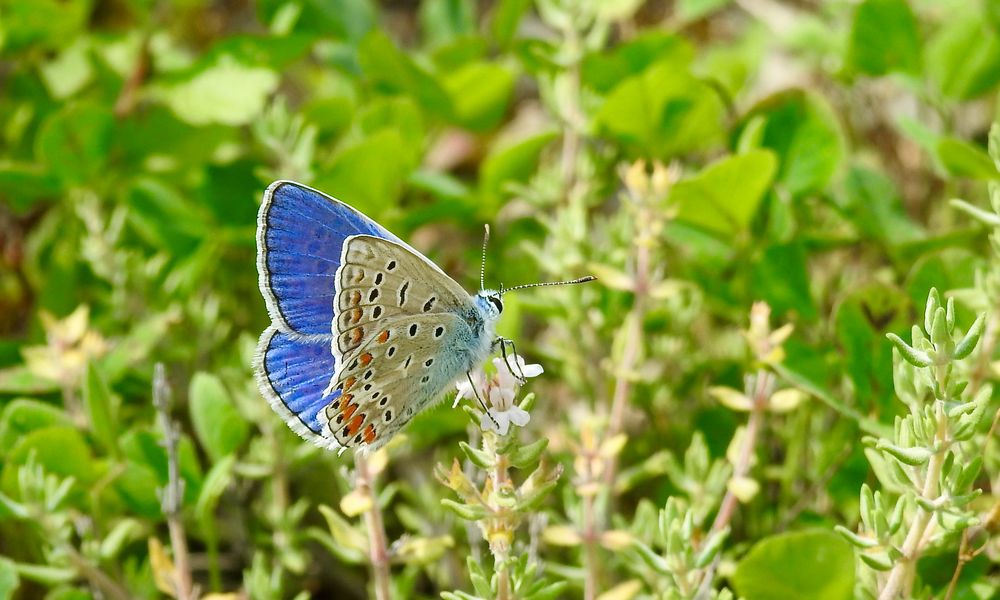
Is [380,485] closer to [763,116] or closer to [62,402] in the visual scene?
[62,402]

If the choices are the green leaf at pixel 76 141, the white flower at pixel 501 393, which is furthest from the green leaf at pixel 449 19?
the white flower at pixel 501 393

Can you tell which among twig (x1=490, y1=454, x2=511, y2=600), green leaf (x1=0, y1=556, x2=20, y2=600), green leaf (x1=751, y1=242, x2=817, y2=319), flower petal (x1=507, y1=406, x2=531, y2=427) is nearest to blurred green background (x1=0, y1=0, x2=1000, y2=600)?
green leaf (x1=751, y1=242, x2=817, y2=319)

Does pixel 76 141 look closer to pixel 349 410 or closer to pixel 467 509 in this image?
pixel 349 410

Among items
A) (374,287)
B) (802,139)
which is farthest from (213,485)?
(802,139)

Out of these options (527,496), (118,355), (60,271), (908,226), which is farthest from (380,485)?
(908,226)

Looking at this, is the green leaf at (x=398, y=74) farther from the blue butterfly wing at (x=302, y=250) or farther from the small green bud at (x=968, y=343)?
the small green bud at (x=968, y=343)

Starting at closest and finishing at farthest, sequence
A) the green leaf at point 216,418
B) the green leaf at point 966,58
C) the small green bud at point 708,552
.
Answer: the small green bud at point 708,552 < the green leaf at point 216,418 < the green leaf at point 966,58

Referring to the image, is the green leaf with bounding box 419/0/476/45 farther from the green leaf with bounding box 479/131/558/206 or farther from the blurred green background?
the green leaf with bounding box 479/131/558/206

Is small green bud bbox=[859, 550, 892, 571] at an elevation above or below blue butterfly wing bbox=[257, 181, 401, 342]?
below
